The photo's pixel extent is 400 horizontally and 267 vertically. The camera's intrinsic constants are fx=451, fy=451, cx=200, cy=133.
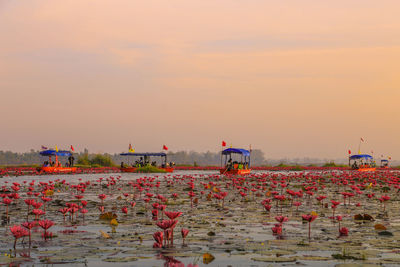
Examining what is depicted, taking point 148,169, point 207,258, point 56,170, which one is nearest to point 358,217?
point 207,258

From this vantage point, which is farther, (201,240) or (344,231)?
(344,231)

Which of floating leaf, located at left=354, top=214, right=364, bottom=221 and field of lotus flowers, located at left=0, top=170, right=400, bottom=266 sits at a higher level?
floating leaf, located at left=354, top=214, right=364, bottom=221

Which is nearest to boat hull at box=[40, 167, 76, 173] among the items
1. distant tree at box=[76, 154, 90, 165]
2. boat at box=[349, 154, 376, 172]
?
distant tree at box=[76, 154, 90, 165]


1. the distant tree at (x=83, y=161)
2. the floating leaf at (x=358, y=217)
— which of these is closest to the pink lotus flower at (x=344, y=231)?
the floating leaf at (x=358, y=217)

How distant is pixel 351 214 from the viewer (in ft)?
37.5

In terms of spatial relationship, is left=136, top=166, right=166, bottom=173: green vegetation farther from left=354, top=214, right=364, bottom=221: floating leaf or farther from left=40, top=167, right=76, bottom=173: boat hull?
left=354, top=214, right=364, bottom=221: floating leaf

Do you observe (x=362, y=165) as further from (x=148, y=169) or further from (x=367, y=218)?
(x=367, y=218)

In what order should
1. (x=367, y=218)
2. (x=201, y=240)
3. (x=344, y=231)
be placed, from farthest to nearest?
(x=367, y=218)
(x=344, y=231)
(x=201, y=240)

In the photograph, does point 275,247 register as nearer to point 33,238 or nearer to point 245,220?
point 245,220

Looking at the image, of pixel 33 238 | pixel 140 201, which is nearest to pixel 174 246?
pixel 33 238

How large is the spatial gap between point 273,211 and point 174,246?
5946mm

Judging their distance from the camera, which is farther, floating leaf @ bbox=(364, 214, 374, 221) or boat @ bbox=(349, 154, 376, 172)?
boat @ bbox=(349, 154, 376, 172)

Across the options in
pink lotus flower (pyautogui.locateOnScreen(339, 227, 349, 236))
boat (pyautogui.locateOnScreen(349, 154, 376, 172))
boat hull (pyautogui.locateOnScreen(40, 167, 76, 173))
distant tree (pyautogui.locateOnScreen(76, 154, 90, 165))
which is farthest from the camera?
distant tree (pyautogui.locateOnScreen(76, 154, 90, 165))

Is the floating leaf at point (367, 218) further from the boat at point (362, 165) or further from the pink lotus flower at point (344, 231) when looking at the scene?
the boat at point (362, 165)
